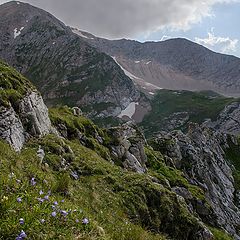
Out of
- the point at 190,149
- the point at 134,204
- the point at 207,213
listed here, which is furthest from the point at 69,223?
the point at 190,149

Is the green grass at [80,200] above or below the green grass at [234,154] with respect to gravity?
below

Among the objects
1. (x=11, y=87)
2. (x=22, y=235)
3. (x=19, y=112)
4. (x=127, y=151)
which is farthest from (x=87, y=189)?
(x=127, y=151)

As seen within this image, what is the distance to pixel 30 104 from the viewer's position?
2252cm

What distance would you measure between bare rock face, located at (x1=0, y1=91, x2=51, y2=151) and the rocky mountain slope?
0.11 meters

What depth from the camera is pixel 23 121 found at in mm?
20641

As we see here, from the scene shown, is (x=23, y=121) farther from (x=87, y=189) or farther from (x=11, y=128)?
(x=87, y=189)

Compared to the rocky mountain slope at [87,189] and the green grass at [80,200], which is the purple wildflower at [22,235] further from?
the green grass at [80,200]

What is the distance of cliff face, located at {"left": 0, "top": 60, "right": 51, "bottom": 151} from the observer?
17.9m

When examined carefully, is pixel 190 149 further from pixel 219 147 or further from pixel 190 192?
pixel 219 147

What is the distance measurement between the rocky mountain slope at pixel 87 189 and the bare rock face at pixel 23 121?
11cm

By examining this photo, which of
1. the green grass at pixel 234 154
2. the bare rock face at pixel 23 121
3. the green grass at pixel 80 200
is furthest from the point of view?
the green grass at pixel 234 154

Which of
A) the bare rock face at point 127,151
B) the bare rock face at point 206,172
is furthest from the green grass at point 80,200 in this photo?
the bare rock face at point 206,172

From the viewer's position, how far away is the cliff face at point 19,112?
17.9 meters

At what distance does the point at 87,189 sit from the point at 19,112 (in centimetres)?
637
